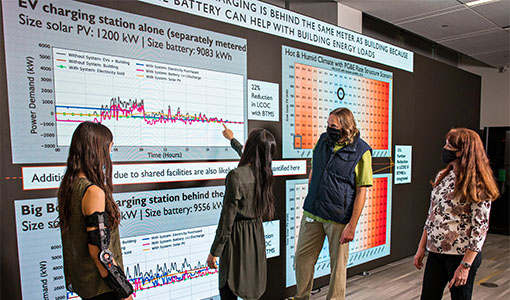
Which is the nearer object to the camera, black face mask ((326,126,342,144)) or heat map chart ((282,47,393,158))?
black face mask ((326,126,342,144))

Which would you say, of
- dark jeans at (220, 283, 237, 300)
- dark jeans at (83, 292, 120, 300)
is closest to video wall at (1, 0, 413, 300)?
Result: dark jeans at (220, 283, 237, 300)

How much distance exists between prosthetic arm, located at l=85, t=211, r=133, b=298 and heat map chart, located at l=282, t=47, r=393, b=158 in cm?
182

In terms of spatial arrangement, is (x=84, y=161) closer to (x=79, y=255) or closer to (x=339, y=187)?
(x=79, y=255)

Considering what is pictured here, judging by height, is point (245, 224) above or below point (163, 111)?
below

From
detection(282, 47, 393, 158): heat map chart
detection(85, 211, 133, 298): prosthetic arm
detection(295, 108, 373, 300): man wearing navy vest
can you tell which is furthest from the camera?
detection(282, 47, 393, 158): heat map chart

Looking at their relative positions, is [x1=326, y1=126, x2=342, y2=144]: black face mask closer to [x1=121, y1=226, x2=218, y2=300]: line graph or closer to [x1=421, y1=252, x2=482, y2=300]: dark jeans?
[x1=421, y1=252, x2=482, y2=300]: dark jeans

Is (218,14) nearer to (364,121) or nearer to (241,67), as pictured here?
(241,67)

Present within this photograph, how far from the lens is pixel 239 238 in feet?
6.34

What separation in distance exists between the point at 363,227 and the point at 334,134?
5.48 ft

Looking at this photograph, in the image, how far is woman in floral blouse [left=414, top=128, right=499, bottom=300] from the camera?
1.79 metres

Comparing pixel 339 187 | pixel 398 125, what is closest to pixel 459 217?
pixel 339 187

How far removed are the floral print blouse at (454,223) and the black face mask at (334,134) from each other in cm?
72

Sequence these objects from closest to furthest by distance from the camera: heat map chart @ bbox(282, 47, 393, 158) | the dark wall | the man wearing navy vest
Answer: the dark wall, the man wearing navy vest, heat map chart @ bbox(282, 47, 393, 158)

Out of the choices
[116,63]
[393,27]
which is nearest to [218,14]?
[116,63]
